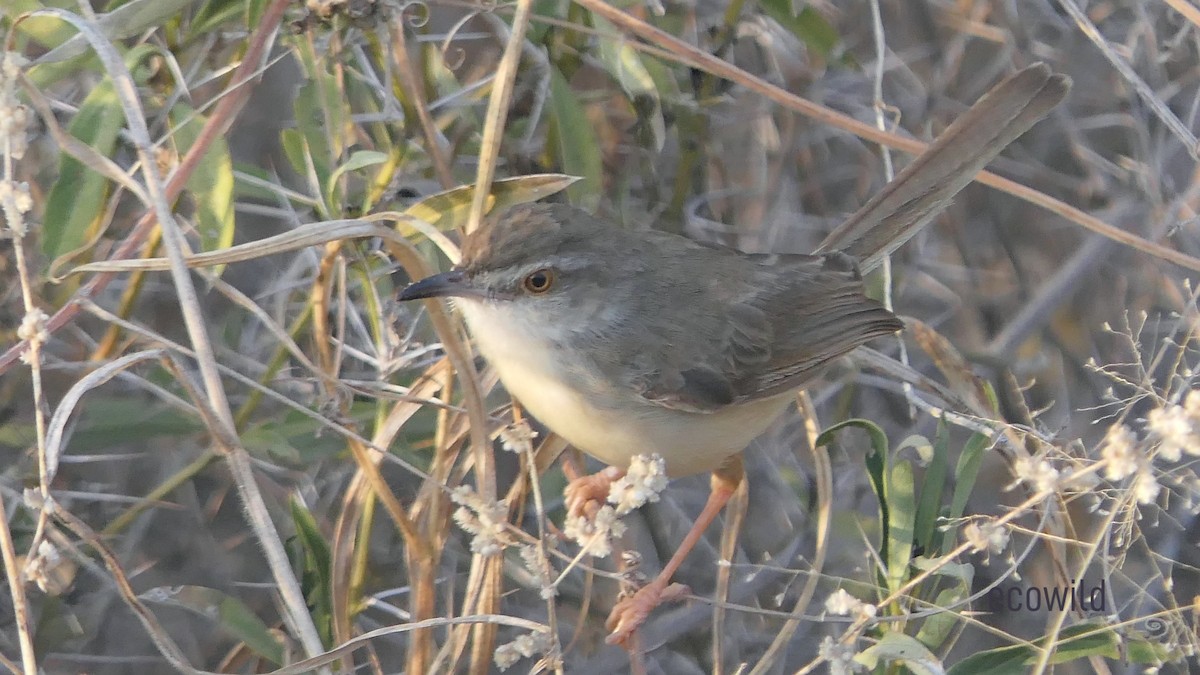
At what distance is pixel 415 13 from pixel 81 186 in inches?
57.6

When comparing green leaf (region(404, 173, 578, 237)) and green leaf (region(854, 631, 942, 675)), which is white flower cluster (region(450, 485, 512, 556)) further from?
green leaf (region(404, 173, 578, 237))

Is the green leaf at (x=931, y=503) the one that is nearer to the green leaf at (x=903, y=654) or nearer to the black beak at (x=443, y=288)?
the green leaf at (x=903, y=654)

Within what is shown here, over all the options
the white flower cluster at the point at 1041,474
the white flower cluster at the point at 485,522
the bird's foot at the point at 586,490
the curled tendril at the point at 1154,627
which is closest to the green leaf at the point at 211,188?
the white flower cluster at the point at 485,522

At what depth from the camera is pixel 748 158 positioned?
5602mm

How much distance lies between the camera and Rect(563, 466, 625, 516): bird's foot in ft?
14.0

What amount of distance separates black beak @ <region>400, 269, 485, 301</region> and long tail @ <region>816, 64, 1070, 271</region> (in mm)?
1844

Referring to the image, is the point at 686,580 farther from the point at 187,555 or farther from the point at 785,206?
the point at 187,555

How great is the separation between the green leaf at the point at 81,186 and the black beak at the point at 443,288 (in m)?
0.91

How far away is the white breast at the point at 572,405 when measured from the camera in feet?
12.1

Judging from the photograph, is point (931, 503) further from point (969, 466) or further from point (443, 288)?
point (443, 288)

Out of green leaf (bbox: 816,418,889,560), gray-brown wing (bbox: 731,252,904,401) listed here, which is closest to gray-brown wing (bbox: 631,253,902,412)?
gray-brown wing (bbox: 731,252,904,401)

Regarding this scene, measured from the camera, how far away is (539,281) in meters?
3.82

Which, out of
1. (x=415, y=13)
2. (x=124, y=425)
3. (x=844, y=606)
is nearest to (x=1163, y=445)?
(x=844, y=606)

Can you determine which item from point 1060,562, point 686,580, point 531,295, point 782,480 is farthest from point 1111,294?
point 531,295
